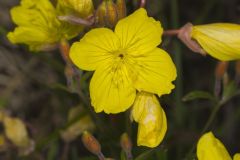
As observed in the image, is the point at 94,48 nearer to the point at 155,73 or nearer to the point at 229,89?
the point at 155,73

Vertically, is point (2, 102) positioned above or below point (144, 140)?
below

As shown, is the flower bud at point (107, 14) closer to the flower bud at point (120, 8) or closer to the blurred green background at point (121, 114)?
the flower bud at point (120, 8)

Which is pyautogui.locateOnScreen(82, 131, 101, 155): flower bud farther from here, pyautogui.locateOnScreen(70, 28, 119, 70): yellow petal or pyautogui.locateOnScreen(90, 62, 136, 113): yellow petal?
pyautogui.locateOnScreen(70, 28, 119, 70): yellow petal

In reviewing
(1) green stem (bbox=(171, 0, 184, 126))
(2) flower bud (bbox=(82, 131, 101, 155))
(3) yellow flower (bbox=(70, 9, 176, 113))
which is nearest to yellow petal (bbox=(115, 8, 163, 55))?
(3) yellow flower (bbox=(70, 9, 176, 113))

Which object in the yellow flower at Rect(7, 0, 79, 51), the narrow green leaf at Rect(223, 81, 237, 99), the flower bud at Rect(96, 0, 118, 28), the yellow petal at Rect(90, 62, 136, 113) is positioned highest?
the flower bud at Rect(96, 0, 118, 28)

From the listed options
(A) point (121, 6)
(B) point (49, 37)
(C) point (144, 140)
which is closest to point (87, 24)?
(A) point (121, 6)

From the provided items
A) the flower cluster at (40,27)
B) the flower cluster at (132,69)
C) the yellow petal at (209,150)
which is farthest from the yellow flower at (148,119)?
the flower cluster at (40,27)

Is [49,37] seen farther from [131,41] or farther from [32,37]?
[131,41]
